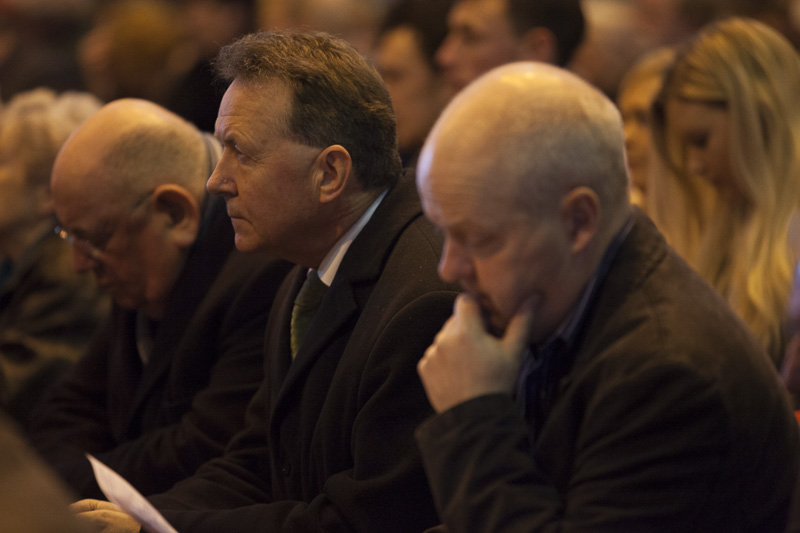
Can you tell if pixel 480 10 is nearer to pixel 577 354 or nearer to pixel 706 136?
pixel 706 136

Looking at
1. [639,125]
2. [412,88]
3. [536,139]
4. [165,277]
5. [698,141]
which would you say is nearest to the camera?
[536,139]

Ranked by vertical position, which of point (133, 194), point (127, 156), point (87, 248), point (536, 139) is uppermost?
point (536, 139)

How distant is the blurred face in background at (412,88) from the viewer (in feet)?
16.7

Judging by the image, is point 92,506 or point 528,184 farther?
point 92,506

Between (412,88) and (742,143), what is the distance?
7.25 ft

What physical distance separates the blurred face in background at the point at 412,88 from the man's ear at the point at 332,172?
2773mm

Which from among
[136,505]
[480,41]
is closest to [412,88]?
[480,41]

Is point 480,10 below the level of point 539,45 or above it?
above

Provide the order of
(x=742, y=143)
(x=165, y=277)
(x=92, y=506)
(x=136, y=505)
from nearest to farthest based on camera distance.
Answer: (x=136, y=505)
(x=92, y=506)
(x=165, y=277)
(x=742, y=143)

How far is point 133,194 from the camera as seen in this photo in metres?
2.92

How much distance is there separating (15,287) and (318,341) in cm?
182

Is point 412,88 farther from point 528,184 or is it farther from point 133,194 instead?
point 528,184

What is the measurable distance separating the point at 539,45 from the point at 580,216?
10.7ft

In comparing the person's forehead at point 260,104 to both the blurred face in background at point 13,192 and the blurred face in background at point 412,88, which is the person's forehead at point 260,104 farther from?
the blurred face in background at point 412,88
